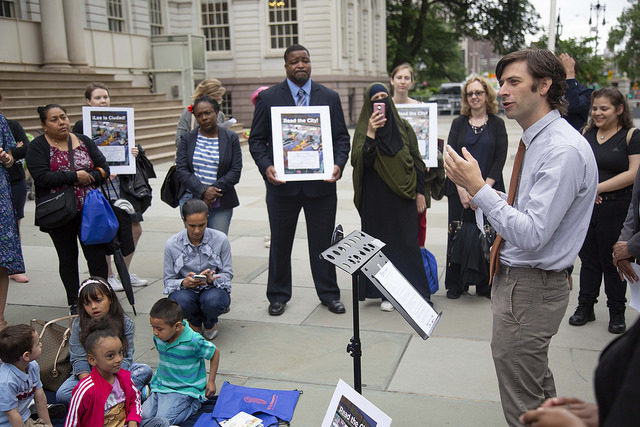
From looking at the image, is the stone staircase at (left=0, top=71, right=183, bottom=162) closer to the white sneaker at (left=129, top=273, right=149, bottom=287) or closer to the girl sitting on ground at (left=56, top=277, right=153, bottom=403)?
the white sneaker at (left=129, top=273, right=149, bottom=287)

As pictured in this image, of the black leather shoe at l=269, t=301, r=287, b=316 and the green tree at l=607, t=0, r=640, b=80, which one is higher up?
the green tree at l=607, t=0, r=640, b=80

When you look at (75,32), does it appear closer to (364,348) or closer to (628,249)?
(364,348)

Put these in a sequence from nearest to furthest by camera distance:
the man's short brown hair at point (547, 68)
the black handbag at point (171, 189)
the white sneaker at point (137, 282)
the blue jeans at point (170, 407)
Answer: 1. the man's short brown hair at point (547, 68)
2. the blue jeans at point (170, 407)
3. the black handbag at point (171, 189)
4. the white sneaker at point (137, 282)

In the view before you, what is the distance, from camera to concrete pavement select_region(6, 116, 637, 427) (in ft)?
12.8

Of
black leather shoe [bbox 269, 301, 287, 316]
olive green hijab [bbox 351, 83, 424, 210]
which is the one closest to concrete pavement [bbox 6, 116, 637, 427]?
black leather shoe [bbox 269, 301, 287, 316]

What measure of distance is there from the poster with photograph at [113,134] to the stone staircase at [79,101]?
7804mm

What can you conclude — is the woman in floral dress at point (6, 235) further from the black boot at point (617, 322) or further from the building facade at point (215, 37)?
the building facade at point (215, 37)

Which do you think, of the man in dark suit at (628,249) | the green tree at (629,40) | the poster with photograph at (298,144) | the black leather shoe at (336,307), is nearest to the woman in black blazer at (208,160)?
the poster with photograph at (298,144)

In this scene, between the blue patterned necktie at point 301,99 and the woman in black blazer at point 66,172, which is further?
the blue patterned necktie at point 301,99

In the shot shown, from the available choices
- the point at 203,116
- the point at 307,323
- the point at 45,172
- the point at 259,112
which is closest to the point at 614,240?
the point at 307,323

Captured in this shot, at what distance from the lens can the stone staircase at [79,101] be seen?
47.7 feet

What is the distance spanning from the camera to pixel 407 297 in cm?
294

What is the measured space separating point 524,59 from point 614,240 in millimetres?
2869

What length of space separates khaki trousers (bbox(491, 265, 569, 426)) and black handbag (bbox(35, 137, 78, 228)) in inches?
146
